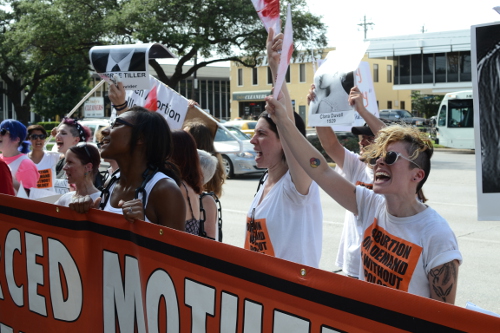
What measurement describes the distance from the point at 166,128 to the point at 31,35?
88.6 ft

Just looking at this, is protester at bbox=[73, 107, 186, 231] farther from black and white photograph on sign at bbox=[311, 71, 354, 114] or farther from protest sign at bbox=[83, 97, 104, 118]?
protest sign at bbox=[83, 97, 104, 118]

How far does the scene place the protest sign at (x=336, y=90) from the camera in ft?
13.3

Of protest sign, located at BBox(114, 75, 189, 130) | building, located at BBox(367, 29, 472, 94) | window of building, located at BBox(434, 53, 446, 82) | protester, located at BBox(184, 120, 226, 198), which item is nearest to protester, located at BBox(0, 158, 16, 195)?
protester, located at BBox(184, 120, 226, 198)

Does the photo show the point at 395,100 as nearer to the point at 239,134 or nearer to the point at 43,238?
the point at 239,134

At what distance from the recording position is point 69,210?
3182mm

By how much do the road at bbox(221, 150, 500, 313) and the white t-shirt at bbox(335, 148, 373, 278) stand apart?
2.05 m

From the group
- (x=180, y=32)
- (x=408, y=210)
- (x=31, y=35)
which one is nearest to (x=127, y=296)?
(x=408, y=210)

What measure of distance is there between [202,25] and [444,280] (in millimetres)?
25396

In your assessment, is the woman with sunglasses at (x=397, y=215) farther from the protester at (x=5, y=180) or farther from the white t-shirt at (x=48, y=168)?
the white t-shirt at (x=48, y=168)

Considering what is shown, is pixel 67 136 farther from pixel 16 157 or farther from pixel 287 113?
pixel 287 113

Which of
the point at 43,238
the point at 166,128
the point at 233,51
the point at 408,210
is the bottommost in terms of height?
the point at 43,238

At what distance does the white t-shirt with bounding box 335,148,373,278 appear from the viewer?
159 inches

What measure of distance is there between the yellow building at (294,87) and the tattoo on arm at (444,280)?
57.9m

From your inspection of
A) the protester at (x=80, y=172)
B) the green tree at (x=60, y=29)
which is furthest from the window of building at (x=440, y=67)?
the protester at (x=80, y=172)
